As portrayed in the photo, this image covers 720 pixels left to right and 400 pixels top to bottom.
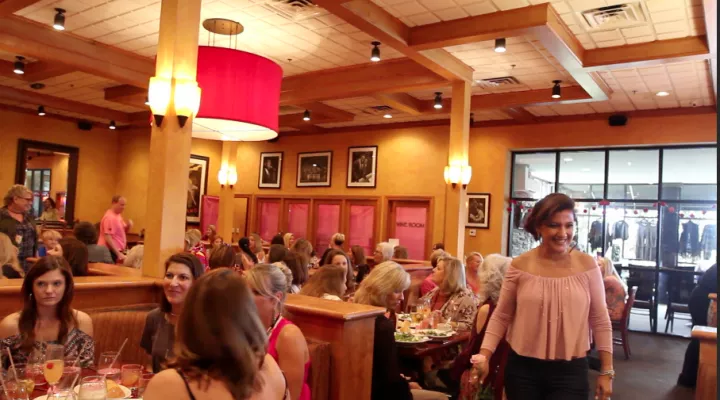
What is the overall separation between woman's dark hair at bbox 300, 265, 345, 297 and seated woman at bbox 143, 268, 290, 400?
251cm

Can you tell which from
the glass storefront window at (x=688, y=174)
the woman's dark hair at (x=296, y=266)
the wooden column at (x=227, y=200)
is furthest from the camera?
the wooden column at (x=227, y=200)

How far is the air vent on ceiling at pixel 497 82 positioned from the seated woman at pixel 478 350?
5.36m

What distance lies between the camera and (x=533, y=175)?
11.6 metres

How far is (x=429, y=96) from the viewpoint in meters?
10.5

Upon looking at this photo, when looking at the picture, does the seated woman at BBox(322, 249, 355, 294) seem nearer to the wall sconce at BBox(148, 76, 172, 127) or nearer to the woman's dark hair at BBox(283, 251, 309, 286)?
the woman's dark hair at BBox(283, 251, 309, 286)

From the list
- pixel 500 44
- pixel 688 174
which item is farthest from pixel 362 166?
pixel 500 44

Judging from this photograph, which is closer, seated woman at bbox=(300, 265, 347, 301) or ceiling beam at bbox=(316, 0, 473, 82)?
seated woman at bbox=(300, 265, 347, 301)

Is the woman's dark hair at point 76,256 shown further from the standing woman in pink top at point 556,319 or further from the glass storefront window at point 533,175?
the glass storefront window at point 533,175

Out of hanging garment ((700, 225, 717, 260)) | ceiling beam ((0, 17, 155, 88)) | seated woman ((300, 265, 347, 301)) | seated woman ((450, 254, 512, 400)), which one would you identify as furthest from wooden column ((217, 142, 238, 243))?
hanging garment ((700, 225, 717, 260))

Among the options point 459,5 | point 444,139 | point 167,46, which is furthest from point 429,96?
point 167,46

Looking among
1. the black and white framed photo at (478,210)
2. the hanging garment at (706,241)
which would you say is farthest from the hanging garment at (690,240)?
the black and white framed photo at (478,210)

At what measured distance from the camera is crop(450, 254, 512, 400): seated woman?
10.7 feet

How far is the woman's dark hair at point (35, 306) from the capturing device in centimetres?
280

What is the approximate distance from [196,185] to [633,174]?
33.7ft
